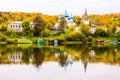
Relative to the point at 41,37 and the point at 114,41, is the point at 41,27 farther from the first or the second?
the point at 114,41

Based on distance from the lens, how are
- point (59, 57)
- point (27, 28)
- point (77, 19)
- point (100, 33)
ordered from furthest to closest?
point (77, 19) < point (100, 33) < point (27, 28) < point (59, 57)

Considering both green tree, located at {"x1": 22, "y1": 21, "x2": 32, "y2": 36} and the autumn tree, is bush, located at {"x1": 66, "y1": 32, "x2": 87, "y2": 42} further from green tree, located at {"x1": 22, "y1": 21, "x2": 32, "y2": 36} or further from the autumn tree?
green tree, located at {"x1": 22, "y1": 21, "x2": 32, "y2": 36}

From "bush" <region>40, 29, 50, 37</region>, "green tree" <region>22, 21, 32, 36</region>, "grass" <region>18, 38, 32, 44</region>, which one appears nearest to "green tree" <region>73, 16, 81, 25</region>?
"green tree" <region>22, 21, 32, 36</region>

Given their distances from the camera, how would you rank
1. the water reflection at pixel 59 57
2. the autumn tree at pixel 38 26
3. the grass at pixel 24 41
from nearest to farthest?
the water reflection at pixel 59 57
the grass at pixel 24 41
the autumn tree at pixel 38 26

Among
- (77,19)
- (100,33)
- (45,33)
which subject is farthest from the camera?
(77,19)

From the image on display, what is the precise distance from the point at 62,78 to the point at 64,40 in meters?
39.7

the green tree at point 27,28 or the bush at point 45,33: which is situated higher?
the green tree at point 27,28

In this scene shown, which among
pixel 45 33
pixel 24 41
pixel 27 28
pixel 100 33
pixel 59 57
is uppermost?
pixel 59 57

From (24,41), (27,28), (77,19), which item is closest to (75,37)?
(24,41)

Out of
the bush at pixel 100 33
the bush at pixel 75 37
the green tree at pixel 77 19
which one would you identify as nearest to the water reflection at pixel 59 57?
the bush at pixel 75 37

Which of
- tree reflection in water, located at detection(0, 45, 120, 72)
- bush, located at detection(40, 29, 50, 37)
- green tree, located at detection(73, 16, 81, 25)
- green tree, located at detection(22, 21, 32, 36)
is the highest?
tree reflection in water, located at detection(0, 45, 120, 72)

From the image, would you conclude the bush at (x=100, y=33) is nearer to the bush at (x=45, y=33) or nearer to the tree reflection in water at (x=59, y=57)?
the bush at (x=45, y=33)

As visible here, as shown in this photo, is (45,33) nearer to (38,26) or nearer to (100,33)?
(38,26)

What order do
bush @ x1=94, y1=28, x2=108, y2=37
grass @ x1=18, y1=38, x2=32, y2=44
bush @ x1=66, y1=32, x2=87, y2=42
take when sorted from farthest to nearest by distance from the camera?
bush @ x1=94, y1=28, x2=108, y2=37
bush @ x1=66, y1=32, x2=87, y2=42
grass @ x1=18, y1=38, x2=32, y2=44
